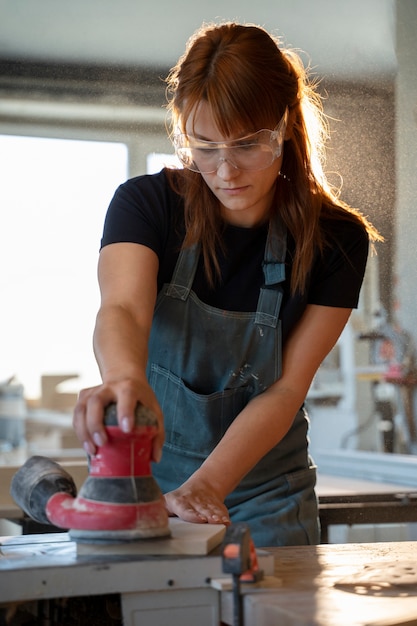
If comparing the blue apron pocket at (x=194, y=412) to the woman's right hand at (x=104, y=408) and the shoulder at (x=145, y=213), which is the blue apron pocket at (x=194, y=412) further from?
the woman's right hand at (x=104, y=408)

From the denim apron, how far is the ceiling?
1.05 metres

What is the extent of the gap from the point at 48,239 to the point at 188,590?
7.97 feet

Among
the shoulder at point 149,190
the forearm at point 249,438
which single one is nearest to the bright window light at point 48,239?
the shoulder at point 149,190

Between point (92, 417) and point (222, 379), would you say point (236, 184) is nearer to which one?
point (222, 379)

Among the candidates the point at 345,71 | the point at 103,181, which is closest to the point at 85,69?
the point at 103,181

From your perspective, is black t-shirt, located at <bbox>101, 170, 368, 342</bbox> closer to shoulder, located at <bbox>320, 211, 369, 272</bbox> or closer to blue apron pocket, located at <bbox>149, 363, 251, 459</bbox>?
shoulder, located at <bbox>320, 211, 369, 272</bbox>

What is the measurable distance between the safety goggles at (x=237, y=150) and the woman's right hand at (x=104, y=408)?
59 centimetres

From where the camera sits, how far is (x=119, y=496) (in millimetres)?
1194

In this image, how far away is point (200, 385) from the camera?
6.15 ft

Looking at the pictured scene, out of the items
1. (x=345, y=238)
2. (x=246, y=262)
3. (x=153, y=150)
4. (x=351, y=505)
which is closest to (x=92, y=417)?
(x=246, y=262)

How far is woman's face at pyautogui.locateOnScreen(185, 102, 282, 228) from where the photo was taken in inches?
64.4

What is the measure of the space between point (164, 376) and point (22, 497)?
58cm

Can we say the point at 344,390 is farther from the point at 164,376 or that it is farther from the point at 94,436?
the point at 94,436

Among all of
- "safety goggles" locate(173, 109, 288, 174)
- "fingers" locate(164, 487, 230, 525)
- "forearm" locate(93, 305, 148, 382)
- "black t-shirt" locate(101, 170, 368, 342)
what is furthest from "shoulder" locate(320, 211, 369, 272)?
"fingers" locate(164, 487, 230, 525)
